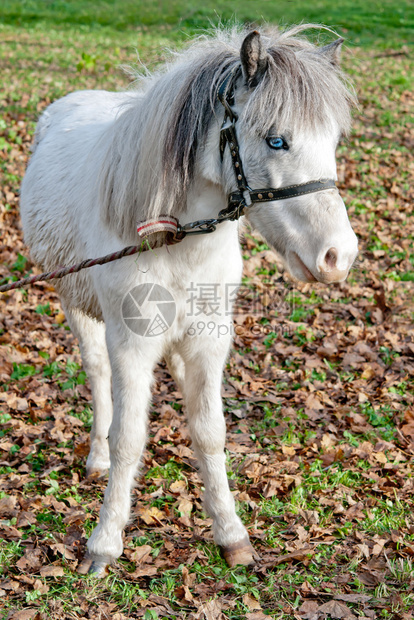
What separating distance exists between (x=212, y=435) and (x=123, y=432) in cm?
48

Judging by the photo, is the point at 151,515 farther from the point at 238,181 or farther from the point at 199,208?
the point at 238,181

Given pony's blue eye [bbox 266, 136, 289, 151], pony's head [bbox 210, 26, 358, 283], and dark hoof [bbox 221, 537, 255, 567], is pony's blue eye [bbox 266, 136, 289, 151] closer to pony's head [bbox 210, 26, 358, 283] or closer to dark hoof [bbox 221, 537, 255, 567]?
pony's head [bbox 210, 26, 358, 283]

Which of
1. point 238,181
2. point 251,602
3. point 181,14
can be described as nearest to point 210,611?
point 251,602

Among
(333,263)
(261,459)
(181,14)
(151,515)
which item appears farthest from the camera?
(181,14)

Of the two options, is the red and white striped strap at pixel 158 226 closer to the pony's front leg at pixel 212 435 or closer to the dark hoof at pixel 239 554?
the pony's front leg at pixel 212 435

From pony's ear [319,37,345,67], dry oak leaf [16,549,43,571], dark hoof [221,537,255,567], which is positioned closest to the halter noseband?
pony's ear [319,37,345,67]

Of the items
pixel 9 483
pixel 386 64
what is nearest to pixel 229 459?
pixel 9 483

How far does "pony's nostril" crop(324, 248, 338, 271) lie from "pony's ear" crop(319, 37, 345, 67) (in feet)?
3.00

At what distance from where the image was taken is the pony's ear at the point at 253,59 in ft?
7.37

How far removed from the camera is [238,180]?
2.41 m

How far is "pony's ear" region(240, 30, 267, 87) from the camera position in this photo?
225 centimetres

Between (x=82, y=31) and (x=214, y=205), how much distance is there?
19043 millimetres
